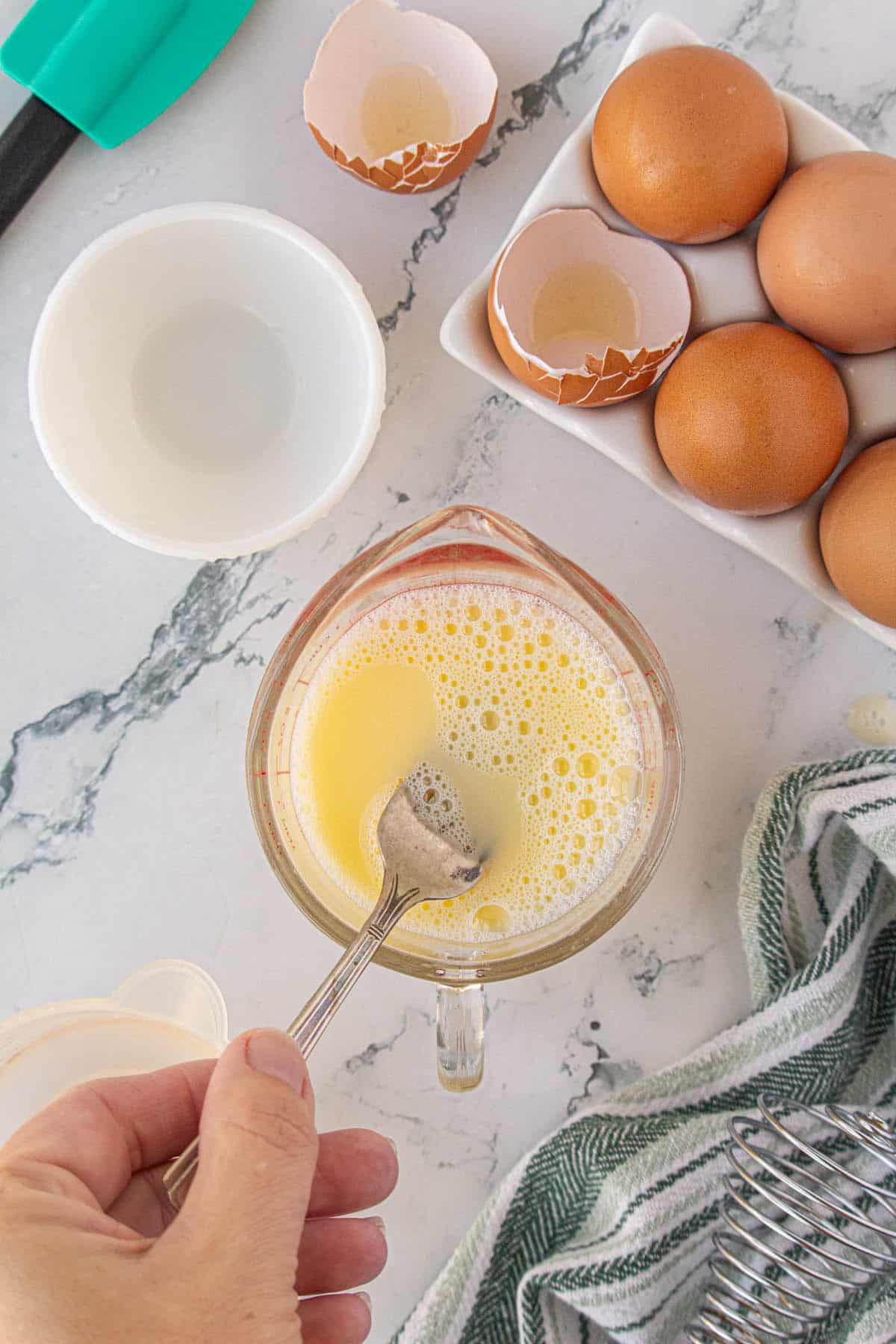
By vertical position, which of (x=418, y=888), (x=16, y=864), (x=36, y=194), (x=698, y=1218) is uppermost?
(x=36, y=194)

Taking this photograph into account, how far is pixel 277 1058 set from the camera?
2.12 feet

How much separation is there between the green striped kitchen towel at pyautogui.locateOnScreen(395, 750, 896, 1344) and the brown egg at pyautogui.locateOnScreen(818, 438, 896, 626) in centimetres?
18

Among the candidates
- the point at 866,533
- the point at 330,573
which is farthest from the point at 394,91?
the point at 866,533

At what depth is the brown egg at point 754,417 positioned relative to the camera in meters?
0.78

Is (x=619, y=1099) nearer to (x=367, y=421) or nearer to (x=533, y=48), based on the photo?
(x=367, y=421)

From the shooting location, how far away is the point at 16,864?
98cm

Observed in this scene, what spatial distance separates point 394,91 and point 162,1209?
2.98 feet

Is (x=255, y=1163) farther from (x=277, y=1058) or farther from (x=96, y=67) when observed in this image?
(x=96, y=67)

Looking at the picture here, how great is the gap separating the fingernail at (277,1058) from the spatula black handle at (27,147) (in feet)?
2.35

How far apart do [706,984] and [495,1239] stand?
0.29 metres

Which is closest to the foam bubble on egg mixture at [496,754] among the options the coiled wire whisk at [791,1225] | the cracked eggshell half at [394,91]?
the coiled wire whisk at [791,1225]

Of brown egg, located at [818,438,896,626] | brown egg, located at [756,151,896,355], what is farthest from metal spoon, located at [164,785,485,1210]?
brown egg, located at [756,151,896,355]

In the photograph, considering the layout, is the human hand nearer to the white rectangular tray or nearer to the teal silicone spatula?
the white rectangular tray

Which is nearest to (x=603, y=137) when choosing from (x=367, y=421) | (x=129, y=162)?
(x=367, y=421)
